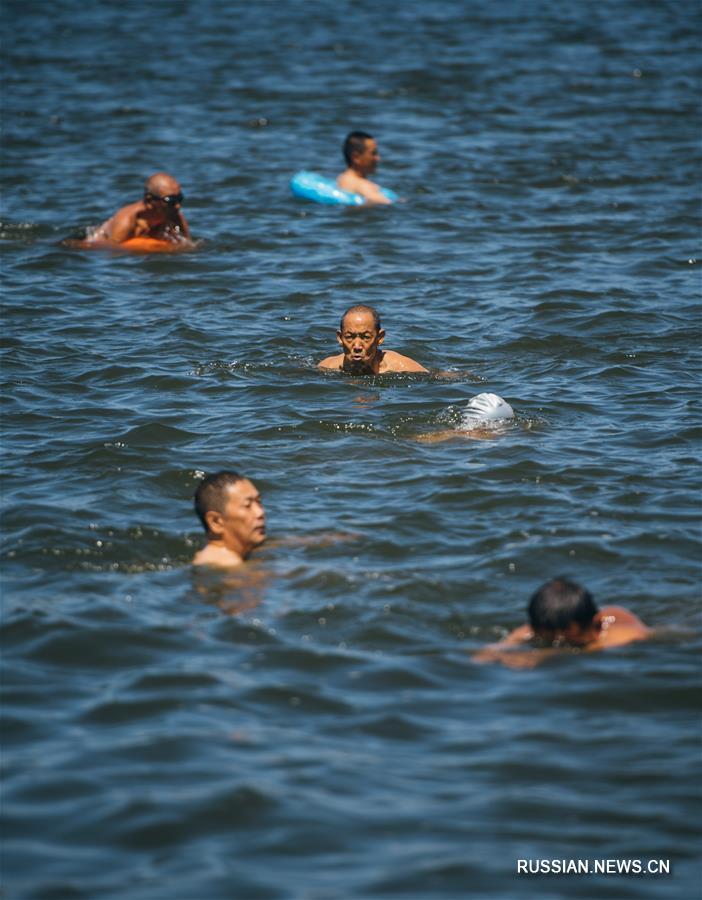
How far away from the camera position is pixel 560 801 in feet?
21.4

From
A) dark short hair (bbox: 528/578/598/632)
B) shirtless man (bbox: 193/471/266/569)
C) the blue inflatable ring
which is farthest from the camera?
the blue inflatable ring

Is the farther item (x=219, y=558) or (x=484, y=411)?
→ (x=484, y=411)

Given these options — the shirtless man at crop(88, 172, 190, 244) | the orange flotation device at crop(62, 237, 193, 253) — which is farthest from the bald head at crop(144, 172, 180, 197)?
the orange flotation device at crop(62, 237, 193, 253)

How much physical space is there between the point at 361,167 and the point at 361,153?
7.8 inches

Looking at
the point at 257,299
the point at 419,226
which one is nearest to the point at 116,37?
the point at 419,226

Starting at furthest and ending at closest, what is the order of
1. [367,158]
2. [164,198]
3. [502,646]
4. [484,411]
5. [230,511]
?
[367,158], [164,198], [484,411], [230,511], [502,646]

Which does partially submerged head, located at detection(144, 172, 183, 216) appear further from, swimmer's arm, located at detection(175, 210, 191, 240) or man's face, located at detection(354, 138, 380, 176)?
man's face, located at detection(354, 138, 380, 176)

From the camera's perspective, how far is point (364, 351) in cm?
1257

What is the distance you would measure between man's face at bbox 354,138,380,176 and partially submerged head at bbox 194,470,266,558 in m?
11.0

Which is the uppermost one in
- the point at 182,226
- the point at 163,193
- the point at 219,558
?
the point at 163,193

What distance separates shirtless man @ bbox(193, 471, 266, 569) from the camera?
9.03 m

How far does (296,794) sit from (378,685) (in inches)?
45.9

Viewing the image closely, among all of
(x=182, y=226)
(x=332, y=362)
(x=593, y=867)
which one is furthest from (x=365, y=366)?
(x=593, y=867)

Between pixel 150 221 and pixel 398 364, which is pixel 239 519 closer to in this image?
pixel 398 364
